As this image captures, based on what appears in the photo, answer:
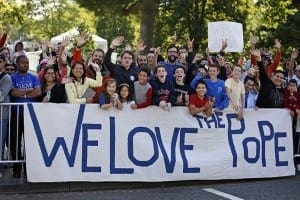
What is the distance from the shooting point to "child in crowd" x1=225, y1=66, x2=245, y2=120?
904 cm

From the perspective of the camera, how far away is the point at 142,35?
23.3 m

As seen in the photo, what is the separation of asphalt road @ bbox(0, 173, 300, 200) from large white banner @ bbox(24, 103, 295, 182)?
142 millimetres

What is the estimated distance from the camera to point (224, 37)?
13156mm

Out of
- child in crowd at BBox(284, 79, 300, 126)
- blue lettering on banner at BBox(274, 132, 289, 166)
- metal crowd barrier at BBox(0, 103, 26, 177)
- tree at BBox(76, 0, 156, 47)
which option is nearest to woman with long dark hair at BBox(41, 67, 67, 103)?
metal crowd barrier at BBox(0, 103, 26, 177)

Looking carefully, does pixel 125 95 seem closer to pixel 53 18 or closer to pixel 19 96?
pixel 19 96

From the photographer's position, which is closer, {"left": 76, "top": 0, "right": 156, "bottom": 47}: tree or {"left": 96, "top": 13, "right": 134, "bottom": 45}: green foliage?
{"left": 76, "top": 0, "right": 156, "bottom": 47}: tree

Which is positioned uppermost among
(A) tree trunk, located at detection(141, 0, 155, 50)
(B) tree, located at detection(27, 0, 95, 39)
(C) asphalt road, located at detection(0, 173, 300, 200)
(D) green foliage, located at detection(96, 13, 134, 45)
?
(B) tree, located at detection(27, 0, 95, 39)

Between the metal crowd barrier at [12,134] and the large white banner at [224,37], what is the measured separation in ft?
19.5

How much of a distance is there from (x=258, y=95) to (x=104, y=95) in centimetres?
280

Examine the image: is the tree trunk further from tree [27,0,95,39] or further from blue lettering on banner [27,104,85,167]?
tree [27,0,95,39]

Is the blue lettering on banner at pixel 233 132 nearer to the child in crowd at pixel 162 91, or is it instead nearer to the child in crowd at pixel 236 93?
the child in crowd at pixel 236 93

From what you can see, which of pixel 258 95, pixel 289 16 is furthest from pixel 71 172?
pixel 289 16

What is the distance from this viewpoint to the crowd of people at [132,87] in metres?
8.17

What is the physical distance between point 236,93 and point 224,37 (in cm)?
425
